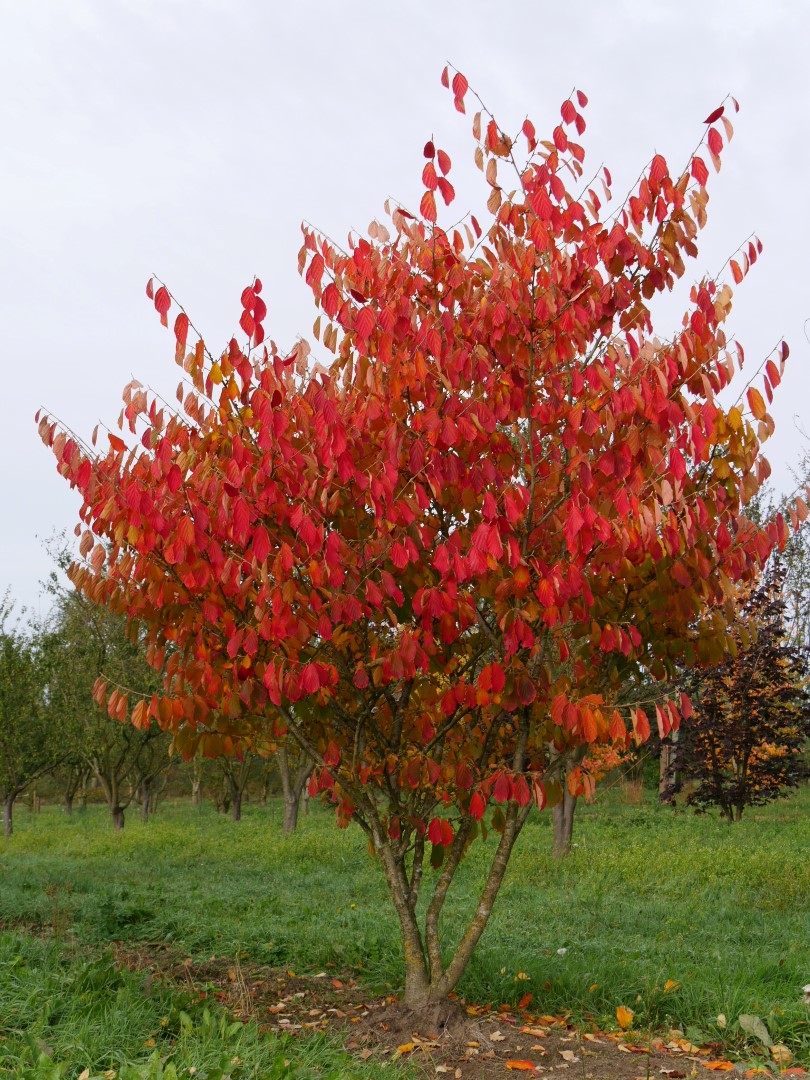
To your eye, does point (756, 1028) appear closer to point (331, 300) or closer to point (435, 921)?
point (435, 921)

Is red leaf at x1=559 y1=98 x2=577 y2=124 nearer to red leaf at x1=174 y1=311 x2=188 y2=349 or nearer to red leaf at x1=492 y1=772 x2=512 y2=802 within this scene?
red leaf at x1=174 y1=311 x2=188 y2=349

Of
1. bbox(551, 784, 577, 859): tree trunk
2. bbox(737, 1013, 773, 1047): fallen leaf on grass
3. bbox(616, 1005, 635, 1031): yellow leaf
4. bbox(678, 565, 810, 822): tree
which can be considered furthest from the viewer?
bbox(678, 565, 810, 822): tree

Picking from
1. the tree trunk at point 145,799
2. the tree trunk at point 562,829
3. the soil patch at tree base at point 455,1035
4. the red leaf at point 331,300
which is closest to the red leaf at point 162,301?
the red leaf at point 331,300

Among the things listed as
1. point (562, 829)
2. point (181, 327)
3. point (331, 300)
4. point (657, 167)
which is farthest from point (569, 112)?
point (562, 829)

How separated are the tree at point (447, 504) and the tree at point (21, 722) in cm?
1565

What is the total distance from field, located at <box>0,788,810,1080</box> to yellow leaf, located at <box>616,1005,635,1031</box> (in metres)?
0.14

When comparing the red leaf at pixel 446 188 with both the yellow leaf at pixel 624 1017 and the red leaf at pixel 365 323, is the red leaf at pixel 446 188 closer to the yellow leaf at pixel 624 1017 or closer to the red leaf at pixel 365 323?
the red leaf at pixel 365 323

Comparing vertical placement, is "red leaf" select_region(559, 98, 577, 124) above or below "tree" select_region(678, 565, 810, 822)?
above

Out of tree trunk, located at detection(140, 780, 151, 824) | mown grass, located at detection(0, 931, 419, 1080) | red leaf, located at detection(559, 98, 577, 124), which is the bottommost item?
tree trunk, located at detection(140, 780, 151, 824)

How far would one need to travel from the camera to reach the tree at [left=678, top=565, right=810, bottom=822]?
16.2m

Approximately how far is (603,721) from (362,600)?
4.41 feet

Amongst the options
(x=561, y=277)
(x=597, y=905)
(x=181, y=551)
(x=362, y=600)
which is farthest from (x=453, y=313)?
(x=597, y=905)

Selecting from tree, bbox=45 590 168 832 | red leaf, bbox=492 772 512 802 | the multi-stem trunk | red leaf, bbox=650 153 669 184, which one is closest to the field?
the multi-stem trunk

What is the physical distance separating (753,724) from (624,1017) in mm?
12820
